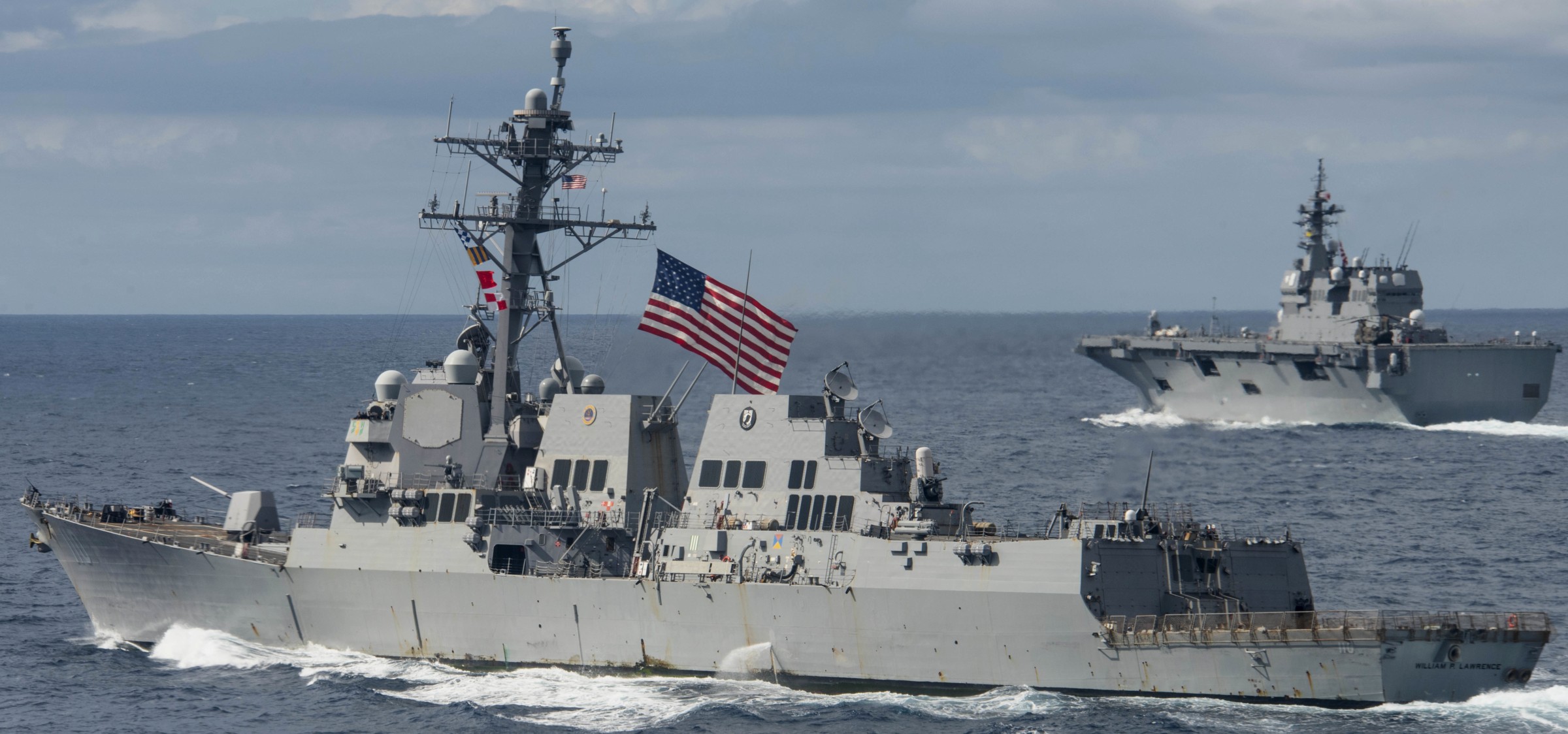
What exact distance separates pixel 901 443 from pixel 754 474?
33368 mm

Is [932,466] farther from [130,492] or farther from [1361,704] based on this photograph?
[130,492]

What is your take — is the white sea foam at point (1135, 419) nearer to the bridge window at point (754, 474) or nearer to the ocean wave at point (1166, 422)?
the ocean wave at point (1166, 422)

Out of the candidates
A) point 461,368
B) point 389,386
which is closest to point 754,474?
point 461,368

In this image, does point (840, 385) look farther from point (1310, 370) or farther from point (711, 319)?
point (1310, 370)

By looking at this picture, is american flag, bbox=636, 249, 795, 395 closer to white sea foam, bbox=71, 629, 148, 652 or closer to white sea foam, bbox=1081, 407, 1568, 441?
white sea foam, bbox=71, 629, 148, 652

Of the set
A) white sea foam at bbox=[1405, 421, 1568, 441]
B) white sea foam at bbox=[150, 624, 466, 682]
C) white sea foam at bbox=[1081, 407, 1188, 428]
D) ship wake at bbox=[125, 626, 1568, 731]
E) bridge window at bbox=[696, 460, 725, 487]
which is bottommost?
white sea foam at bbox=[150, 624, 466, 682]

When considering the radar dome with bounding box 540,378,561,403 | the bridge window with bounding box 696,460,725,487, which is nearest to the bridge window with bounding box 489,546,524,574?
the bridge window with bounding box 696,460,725,487

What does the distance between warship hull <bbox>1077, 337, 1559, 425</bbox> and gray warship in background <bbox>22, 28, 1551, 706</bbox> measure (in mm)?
46694

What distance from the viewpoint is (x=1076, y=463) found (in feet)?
201

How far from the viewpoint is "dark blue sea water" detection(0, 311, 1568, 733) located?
28156mm

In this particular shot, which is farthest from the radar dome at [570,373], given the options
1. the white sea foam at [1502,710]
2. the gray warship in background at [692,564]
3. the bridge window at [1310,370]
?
the bridge window at [1310,370]

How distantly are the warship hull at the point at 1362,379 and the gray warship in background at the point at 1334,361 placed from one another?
43 millimetres

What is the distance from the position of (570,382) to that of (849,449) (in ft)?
22.1

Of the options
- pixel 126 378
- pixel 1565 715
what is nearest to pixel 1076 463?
pixel 1565 715
